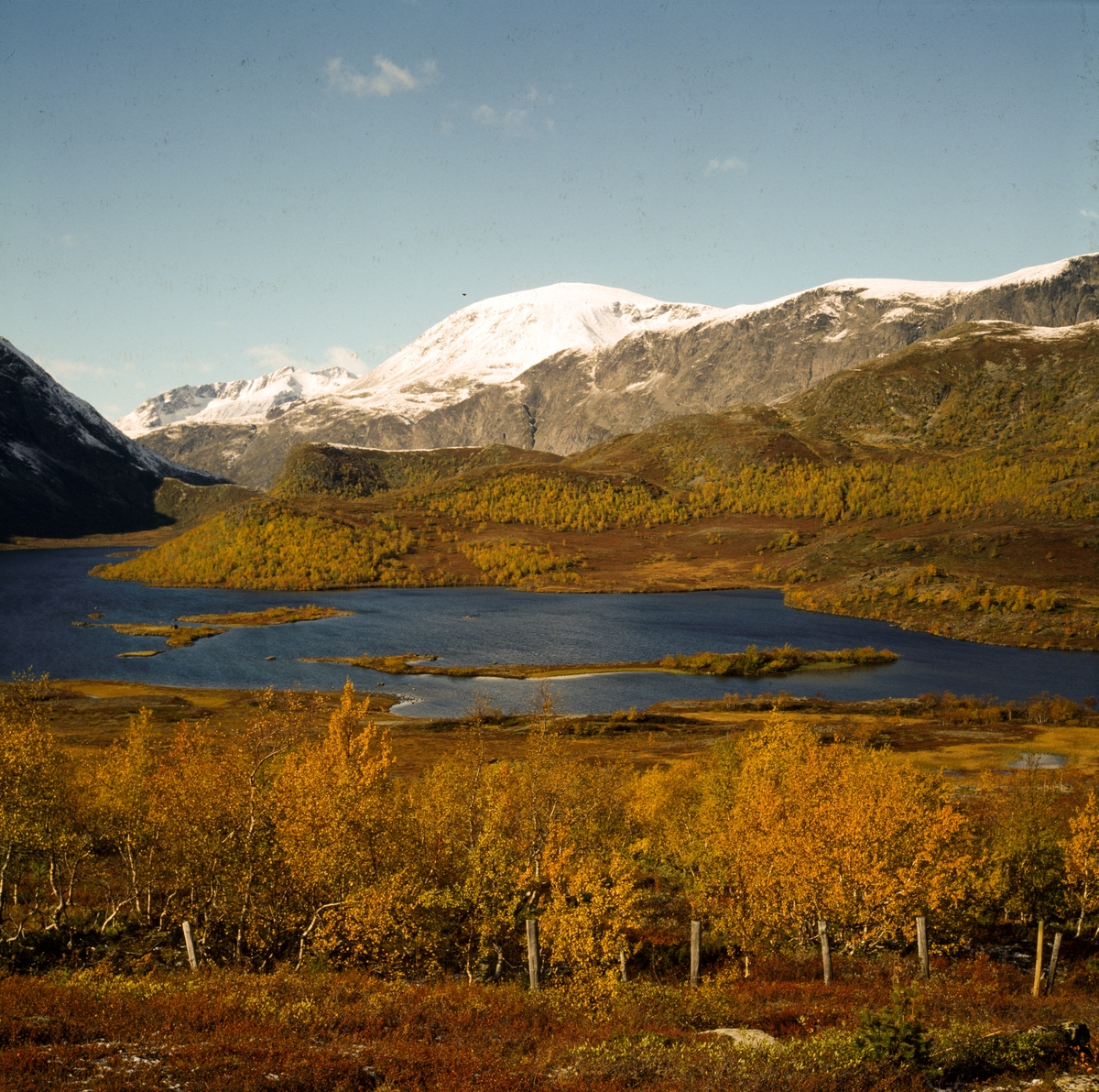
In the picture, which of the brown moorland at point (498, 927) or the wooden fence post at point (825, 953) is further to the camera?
the wooden fence post at point (825, 953)

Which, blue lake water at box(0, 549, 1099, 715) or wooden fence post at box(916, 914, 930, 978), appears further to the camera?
blue lake water at box(0, 549, 1099, 715)

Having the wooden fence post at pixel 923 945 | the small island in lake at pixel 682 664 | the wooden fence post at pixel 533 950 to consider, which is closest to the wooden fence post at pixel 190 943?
the wooden fence post at pixel 533 950

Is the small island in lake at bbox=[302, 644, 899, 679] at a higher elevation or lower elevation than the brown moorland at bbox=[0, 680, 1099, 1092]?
lower

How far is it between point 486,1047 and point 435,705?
10485cm

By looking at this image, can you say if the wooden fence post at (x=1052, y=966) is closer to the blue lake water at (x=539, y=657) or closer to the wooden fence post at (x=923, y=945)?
the wooden fence post at (x=923, y=945)

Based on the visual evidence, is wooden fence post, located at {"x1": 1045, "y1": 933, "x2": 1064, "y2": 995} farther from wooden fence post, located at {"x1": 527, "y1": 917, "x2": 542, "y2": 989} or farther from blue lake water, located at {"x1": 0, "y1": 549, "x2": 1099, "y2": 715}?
blue lake water, located at {"x1": 0, "y1": 549, "x2": 1099, "y2": 715}

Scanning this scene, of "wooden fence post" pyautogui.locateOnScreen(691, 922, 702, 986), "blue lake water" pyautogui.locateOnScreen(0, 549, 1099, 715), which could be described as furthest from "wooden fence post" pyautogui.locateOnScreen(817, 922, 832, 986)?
"blue lake water" pyautogui.locateOnScreen(0, 549, 1099, 715)

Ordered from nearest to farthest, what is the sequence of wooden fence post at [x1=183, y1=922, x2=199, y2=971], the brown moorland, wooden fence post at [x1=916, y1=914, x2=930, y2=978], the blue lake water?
1. the brown moorland
2. wooden fence post at [x1=183, y1=922, x2=199, y2=971]
3. wooden fence post at [x1=916, y1=914, x2=930, y2=978]
4. the blue lake water

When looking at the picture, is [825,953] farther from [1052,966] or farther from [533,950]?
[533,950]

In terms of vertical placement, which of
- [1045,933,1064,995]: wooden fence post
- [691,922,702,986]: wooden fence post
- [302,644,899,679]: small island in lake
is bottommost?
[302,644,899,679]: small island in lake

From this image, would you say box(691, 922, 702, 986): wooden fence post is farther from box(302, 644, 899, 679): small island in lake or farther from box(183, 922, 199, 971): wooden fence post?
box(302, 644, 899, 679): small island in lake

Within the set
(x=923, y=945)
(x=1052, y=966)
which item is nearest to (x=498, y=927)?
(x=923, y=945)

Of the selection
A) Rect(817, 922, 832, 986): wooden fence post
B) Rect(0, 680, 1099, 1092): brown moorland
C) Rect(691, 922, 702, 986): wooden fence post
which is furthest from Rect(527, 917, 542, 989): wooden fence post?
Rect(817, 922, 832, 986): wooden fence post

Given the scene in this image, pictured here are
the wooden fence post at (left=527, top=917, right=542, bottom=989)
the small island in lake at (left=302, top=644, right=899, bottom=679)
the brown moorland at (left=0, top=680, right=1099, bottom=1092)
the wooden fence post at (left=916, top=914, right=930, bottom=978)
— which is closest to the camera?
the brown moorland at (left=0, top=680, right=1099, bottom=1092)
